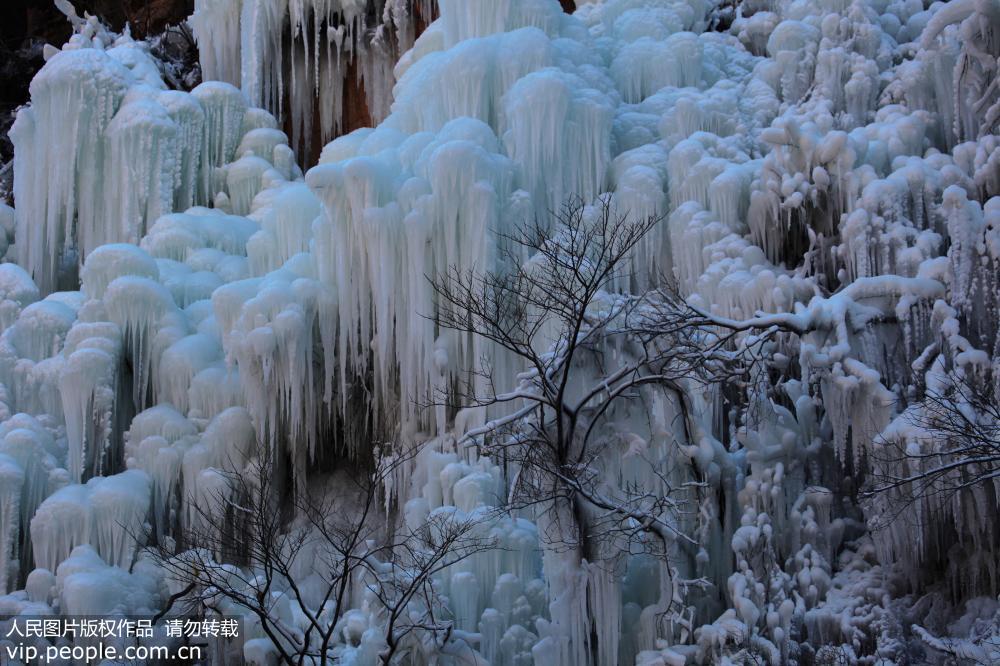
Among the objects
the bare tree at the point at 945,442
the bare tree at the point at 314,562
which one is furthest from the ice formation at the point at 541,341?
the bare tree at the point at 314,562

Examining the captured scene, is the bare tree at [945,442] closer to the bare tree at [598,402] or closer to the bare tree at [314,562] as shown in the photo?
the bare tree at [598,402]

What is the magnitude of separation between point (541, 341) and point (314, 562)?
317 cm

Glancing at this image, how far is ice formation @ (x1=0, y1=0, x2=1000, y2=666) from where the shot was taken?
9.95 m

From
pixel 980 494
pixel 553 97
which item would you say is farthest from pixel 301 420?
pixel 980 494

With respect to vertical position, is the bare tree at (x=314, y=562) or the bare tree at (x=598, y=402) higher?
the bare tree at (x=598, y=402)

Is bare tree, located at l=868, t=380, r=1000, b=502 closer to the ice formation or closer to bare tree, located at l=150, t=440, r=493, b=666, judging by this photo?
the ice formation

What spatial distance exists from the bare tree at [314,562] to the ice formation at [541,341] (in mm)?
169

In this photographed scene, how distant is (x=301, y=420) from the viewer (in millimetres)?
12734

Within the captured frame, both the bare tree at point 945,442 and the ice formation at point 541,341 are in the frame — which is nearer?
the bare tree at point 945,442

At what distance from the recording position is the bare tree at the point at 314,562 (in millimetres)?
9500

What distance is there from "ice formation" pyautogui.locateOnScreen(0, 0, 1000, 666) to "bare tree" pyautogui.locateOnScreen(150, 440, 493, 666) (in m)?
0.17

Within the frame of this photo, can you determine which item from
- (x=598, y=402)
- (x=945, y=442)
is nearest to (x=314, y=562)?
(x=598, y=402)

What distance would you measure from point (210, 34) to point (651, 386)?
9885 millimetres

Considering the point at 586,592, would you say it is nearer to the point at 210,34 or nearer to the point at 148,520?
the point at 148,520
